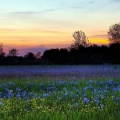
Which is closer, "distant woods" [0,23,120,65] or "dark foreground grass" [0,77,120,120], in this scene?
"dark foreground grass" [0,77,120,120]

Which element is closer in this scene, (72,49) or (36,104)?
(36,104)

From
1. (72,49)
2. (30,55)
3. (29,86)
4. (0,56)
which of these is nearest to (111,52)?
(72,49)

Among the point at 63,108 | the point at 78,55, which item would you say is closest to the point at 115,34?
the point at 78,55

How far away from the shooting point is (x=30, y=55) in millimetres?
40750

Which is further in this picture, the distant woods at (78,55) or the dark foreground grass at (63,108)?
the distant woods at (78,55)

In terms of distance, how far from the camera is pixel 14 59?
1517 inches

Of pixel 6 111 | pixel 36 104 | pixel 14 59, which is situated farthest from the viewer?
pixel 14 59

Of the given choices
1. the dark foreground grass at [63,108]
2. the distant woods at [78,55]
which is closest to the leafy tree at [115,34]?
the distant woods at [78,55]

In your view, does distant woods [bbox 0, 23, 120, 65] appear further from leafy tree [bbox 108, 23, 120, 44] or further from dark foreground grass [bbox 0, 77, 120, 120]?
dark foreground grass [bbox 0, 77, 120, 120]

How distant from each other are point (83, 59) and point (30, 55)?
5.81m

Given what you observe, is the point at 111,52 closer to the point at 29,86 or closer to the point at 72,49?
the point at 72,49

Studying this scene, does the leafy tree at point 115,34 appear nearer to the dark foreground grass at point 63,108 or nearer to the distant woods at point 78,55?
the distant woods at point 78,55

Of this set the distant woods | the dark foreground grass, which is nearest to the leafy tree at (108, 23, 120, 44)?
the distant woods

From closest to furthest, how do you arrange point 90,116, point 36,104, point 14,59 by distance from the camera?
1. point 90,116
2. point 36,104
3. point 14,59
